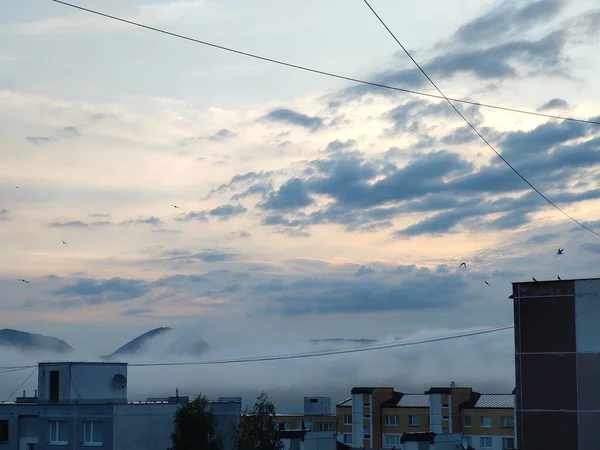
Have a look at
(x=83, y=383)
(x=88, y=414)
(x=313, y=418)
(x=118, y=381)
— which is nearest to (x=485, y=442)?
(x=313, y=418)

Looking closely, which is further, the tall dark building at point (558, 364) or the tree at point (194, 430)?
the tree at point (194, 430)

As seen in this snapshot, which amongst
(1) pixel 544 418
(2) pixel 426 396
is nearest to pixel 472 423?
(2) pixel 426 396

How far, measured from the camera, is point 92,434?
61.1 meters

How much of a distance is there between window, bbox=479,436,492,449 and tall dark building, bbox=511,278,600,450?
74276 millimetres

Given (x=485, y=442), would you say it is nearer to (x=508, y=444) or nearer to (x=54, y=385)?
(x=508, y=444)

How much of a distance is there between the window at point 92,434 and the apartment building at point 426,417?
51521mm

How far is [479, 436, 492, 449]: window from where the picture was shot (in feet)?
363

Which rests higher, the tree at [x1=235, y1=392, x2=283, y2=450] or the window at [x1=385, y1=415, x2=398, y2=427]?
the tree at [x1=235, y1=392, x2=283, y2=450]

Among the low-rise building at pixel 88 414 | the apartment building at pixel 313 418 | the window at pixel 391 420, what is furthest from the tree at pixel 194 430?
the window at pixel 391 420

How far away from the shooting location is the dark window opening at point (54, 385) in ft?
218

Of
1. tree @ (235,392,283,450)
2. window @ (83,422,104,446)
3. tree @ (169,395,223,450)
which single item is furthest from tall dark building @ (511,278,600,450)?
window @ (83,422,104,446)

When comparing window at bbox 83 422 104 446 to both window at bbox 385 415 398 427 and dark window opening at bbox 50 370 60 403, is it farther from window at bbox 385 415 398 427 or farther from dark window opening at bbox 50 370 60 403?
window at bbox 385 415 398 427

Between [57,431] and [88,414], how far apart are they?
3.02 metres

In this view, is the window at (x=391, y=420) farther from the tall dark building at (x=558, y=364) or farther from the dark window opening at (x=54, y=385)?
the tall dark building at (x=558, y=364)
